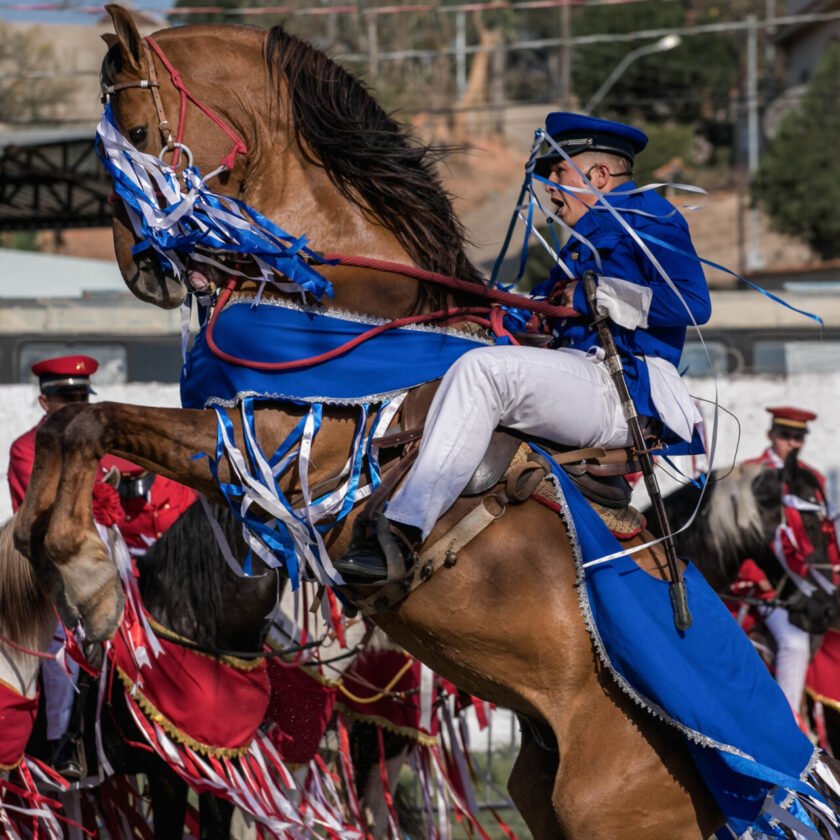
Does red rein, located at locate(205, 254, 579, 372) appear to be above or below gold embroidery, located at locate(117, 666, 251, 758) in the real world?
above

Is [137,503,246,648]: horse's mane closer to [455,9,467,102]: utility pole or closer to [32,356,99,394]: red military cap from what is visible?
[32,356,99,394]: red military cap

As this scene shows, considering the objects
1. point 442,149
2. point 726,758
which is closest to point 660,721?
point 726,758

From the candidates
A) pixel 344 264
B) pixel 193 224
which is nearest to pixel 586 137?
pixel 344 264

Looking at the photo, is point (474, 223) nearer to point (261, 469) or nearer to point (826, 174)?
point (826, 174)

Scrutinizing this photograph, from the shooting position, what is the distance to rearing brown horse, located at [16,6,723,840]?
3.57 meters

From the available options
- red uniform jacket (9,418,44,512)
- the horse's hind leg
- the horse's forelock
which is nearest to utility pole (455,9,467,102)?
the horse's forelock

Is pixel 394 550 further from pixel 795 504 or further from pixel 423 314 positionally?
pixel 795 504

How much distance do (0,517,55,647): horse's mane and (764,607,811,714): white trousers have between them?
15.6 feet

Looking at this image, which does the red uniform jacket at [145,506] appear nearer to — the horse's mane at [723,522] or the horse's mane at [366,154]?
A: the horse's mane at [366,154]

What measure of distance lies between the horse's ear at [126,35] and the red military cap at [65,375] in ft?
7.94

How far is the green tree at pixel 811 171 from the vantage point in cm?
3092

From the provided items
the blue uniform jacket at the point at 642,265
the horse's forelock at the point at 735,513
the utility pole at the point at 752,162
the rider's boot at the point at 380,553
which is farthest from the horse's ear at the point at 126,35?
the utility pole at the point at 752,162

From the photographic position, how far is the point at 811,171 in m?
30.9

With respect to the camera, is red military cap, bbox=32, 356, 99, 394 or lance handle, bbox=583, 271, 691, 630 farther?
red military cap, bbox=32, 356, 99, 394
